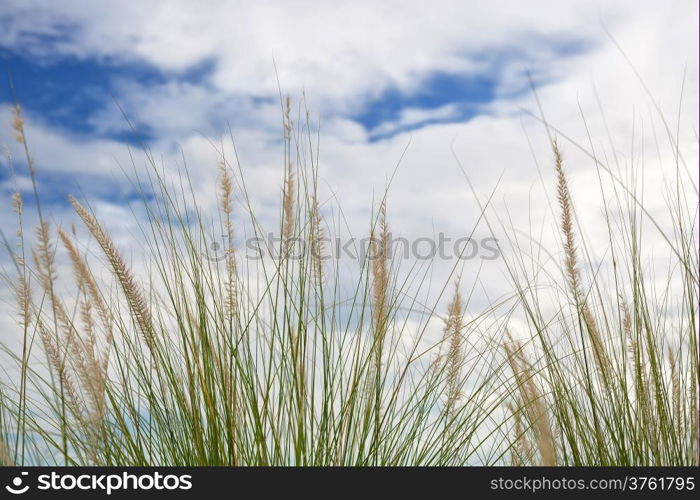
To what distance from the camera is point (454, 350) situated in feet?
9.41

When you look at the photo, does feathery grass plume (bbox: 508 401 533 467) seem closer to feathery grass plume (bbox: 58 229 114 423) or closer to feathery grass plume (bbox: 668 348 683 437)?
feathery grass plume (bbox: 668 348 683 437)

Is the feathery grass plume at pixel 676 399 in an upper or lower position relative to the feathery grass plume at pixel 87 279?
lower

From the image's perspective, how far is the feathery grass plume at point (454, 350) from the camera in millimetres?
2869

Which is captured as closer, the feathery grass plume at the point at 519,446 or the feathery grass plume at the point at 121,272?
the feathery grass plume at the point at 121,272

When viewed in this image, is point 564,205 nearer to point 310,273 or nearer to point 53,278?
point 310,273

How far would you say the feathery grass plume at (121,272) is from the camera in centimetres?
239

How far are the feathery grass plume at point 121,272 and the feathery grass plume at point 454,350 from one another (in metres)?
1.08

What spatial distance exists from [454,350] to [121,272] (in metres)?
1.23

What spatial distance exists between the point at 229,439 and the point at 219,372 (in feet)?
0.75

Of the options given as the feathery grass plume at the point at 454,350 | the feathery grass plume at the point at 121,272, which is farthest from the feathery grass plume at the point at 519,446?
the feathery grass plume at the point at 121,272

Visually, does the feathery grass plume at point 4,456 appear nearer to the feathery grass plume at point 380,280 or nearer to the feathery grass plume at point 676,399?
the feathery grass plume at point 380,280

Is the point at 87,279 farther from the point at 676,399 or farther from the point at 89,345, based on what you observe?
the point at 676,399

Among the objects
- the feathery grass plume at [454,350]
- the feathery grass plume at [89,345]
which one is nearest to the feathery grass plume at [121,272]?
→ the feathery grass plume at [89,345]

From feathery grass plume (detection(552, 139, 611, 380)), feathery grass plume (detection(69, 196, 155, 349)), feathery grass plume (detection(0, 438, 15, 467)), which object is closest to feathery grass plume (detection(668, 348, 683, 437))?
feathery grass plume (detection(552, 139, 611, 380))
